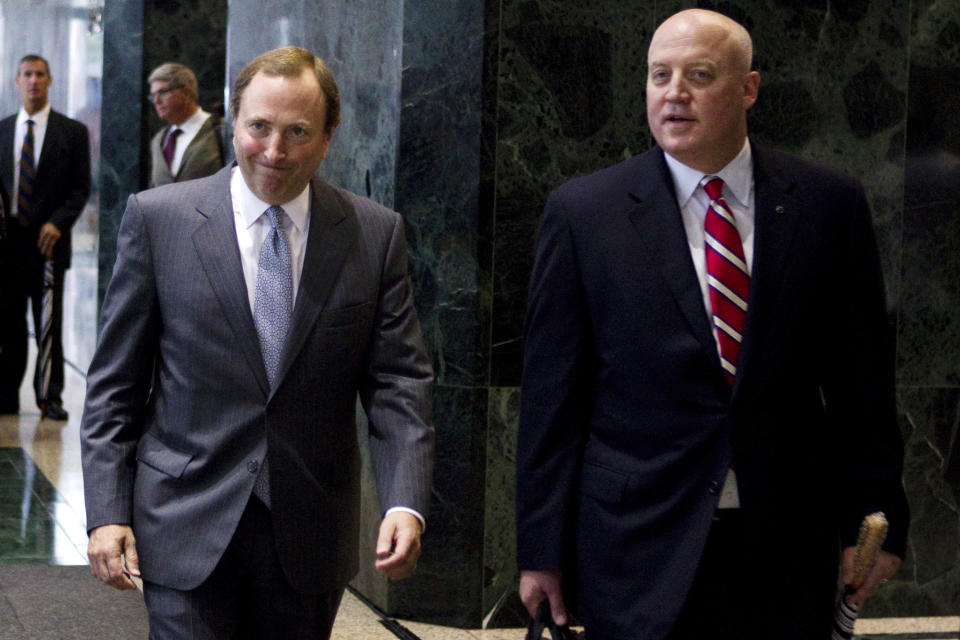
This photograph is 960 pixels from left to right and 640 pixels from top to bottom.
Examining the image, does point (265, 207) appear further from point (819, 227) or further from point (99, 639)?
point (99, 639)

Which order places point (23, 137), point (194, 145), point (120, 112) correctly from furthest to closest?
point (120, 112) → point (23, 137) → point (194, 145)

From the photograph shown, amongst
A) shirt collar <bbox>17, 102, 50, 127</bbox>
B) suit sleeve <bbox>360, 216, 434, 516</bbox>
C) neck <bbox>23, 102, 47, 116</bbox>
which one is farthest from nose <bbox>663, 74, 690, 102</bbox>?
neck <bbox>23, 102, 47, 116</bbox>

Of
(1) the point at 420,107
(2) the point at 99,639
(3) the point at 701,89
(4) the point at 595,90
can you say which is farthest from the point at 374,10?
(3) the point at 701,89

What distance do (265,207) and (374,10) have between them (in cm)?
273

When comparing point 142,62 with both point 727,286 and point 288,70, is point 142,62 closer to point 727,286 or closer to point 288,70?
point 288,70

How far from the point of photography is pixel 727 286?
9.20 ft

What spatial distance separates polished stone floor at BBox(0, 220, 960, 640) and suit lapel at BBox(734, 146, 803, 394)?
2601mm

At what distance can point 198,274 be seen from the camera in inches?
109

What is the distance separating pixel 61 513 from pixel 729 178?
16.3 feet

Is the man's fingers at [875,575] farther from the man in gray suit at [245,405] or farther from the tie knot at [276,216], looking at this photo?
the tie knot at [276,216]

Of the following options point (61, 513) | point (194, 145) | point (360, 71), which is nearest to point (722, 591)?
point (360, 71)

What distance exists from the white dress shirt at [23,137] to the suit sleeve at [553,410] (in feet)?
25.4

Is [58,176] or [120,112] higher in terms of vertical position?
[120,112]

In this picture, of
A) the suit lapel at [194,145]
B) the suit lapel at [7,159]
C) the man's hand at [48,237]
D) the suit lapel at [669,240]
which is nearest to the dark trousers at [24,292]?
the man's hand at [48,237]
